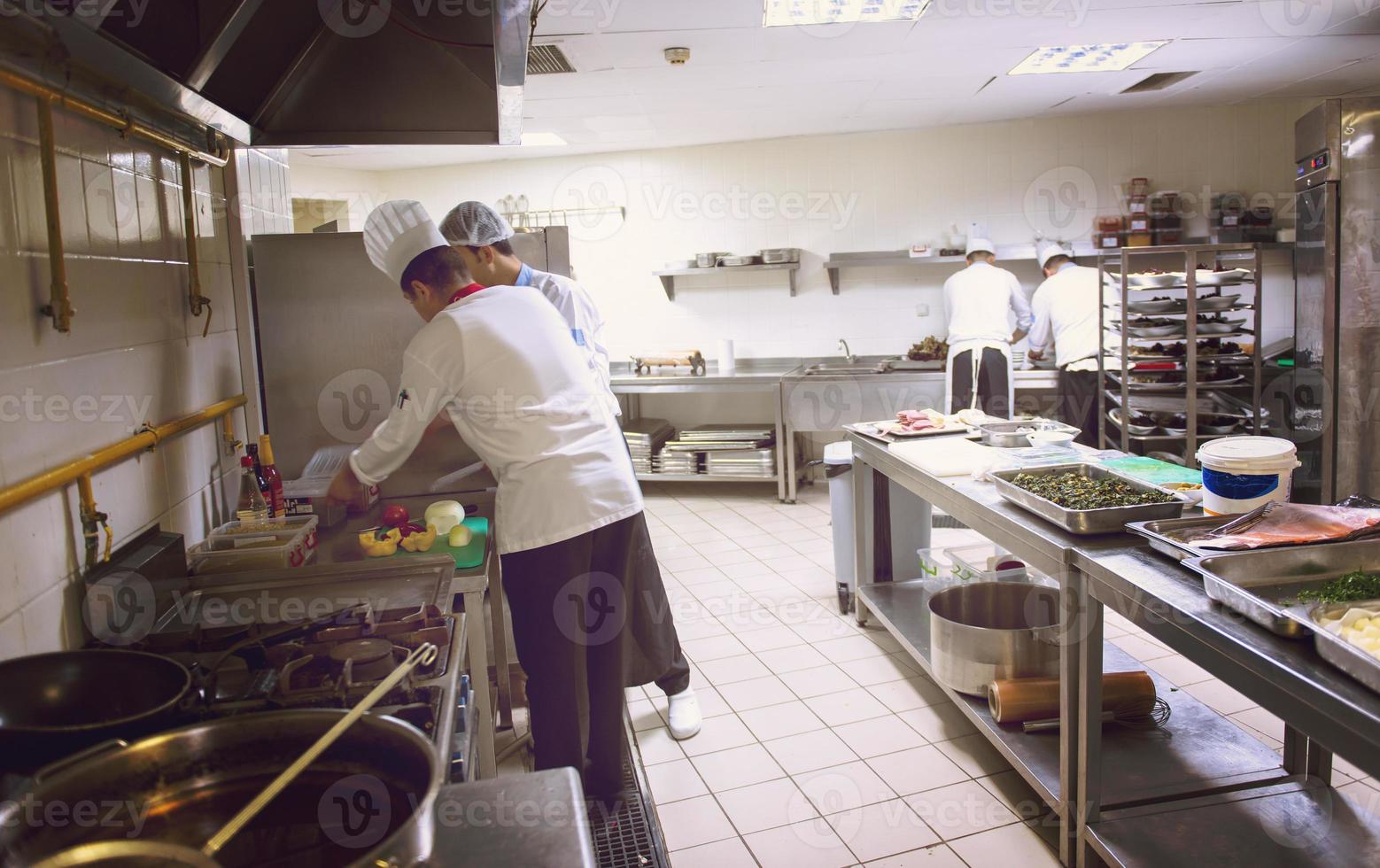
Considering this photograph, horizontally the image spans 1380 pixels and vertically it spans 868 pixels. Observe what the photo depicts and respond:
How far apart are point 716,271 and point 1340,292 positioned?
12.6 ft

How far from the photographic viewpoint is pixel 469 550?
2422mm

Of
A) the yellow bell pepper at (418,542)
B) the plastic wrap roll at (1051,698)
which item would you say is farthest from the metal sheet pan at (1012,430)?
the yellow bell pepper at (418,542)

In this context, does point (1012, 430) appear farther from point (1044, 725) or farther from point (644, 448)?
point (644, 448)

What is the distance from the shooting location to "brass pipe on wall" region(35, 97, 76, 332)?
5.58 ft

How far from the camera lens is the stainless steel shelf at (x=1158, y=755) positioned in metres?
2.26

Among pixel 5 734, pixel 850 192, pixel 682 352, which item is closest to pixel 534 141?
pixel 682 352

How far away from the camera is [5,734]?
1.17 m

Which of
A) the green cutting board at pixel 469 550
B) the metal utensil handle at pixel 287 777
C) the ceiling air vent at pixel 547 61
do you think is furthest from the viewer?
the ceiling air vent at pixel 547 61

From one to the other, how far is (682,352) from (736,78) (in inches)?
83.3

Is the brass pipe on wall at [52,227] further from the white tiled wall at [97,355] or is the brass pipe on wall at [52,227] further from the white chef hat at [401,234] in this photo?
the white chef hat at [401,234]

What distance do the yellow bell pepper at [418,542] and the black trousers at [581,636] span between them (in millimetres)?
209

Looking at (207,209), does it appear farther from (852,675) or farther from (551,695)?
(852,675)

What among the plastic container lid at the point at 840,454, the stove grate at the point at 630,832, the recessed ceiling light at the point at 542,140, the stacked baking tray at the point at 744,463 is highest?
the recessed ceiling light at the point at 542,140

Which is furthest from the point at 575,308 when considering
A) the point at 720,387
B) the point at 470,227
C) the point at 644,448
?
the point at 644,448
